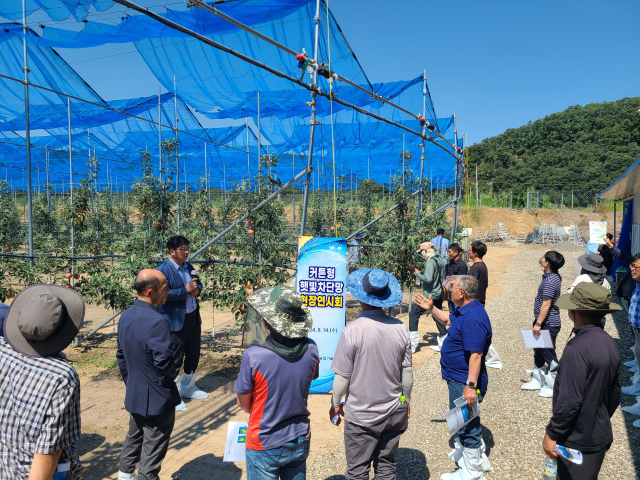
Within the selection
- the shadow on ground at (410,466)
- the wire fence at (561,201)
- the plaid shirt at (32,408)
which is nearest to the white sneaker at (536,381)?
the shadow on ground at (410,466)

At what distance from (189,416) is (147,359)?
2.15 metres

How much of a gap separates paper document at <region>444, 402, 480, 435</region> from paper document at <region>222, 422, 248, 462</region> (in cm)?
152

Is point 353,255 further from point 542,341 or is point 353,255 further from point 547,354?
point 542,341

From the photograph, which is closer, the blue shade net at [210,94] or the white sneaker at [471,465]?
the white sneaker at [471,465]

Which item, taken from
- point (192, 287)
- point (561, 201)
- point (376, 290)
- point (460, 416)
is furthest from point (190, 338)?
point (561, 201)

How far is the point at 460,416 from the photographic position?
2910mm

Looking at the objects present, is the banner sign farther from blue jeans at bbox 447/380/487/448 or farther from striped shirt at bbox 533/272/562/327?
striped shirt at bbox 533/272/562/327

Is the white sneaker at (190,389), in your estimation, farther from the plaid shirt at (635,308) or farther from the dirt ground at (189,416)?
the plaid shirt at (635,308)

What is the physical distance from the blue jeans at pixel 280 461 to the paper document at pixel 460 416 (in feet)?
4.08

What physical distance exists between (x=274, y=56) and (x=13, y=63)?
5.19m

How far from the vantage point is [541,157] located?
43.3m

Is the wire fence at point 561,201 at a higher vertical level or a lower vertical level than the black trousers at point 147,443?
higher

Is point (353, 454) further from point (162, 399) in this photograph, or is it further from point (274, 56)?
point (274, 56)

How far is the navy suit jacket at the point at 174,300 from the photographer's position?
4098mm
